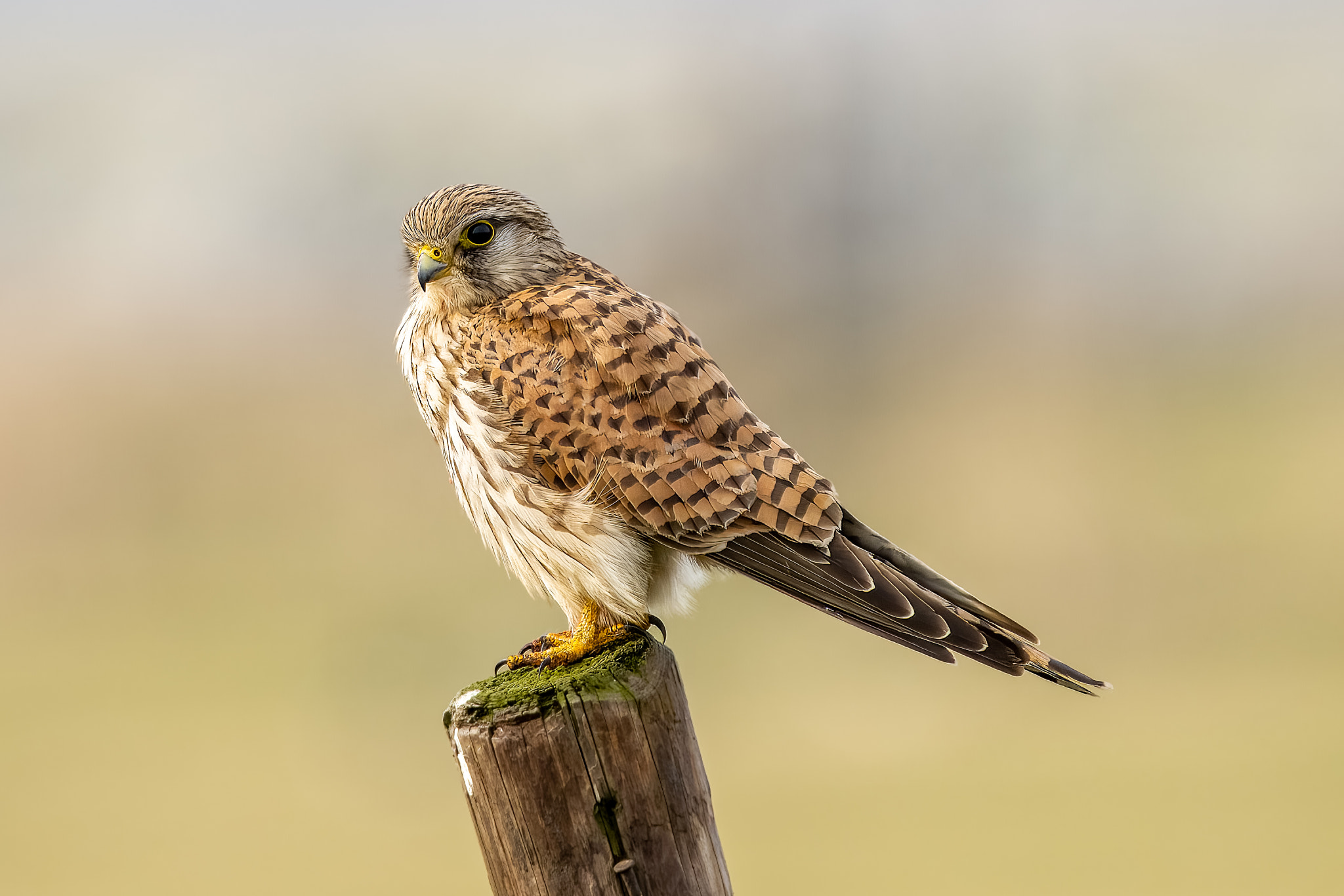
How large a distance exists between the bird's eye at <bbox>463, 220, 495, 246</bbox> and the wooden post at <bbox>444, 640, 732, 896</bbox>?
1548 mm

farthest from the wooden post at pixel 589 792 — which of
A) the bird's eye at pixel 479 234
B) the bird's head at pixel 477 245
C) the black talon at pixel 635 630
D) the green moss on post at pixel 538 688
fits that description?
the bird's eye at pixel 479 234

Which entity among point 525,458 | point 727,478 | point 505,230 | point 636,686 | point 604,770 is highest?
point 505,230

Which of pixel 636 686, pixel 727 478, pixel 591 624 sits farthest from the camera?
pixel 591 624

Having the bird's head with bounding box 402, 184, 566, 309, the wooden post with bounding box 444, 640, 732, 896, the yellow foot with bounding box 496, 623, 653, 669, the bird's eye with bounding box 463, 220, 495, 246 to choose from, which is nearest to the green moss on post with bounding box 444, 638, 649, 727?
the wooden post with bounding box 444, 640, 732, 896

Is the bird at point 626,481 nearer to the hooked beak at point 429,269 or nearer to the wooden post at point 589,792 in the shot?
the hooked beak at point 429,269

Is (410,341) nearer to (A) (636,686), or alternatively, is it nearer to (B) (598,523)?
(B) (598,523)

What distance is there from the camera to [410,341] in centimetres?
339

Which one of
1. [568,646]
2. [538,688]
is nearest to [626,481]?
[568,646]

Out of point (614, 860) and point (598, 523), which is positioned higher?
point (598, 523)

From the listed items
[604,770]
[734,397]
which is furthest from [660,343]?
[604,770]

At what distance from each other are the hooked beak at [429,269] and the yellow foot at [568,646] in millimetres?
1128

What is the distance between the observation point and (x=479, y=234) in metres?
3.33

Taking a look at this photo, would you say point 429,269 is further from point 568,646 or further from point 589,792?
point 589,792

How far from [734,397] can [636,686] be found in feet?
3.27
